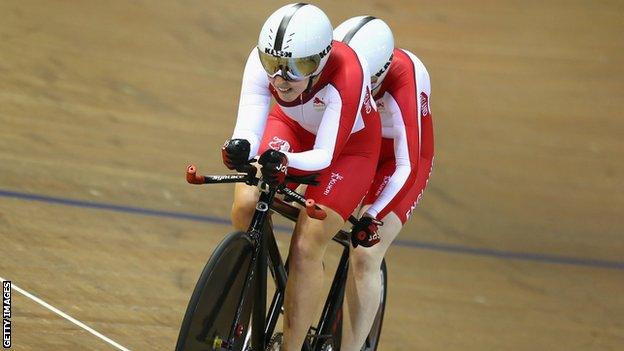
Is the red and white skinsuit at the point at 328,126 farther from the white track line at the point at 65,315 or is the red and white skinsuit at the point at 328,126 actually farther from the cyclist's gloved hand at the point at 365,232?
the white track line at the point at 65,315

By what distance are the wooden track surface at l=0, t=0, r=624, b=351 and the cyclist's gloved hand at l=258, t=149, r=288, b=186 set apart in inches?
44.7

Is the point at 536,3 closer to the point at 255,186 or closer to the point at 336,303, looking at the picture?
the point at 336,303

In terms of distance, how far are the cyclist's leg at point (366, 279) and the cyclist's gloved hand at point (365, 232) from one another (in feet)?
1.35

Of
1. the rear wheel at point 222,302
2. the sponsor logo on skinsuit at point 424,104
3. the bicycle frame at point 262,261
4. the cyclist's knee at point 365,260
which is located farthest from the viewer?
the sponsor logo on skinsuit at point 424,104

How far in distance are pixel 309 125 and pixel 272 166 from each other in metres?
0.51

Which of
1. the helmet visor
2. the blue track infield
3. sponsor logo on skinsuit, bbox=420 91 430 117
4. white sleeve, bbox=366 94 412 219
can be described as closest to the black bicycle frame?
the helmet visor

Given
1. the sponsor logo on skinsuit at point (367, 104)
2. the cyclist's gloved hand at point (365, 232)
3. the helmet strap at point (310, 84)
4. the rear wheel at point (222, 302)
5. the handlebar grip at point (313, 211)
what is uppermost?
the helmet strap at point (310, 84)

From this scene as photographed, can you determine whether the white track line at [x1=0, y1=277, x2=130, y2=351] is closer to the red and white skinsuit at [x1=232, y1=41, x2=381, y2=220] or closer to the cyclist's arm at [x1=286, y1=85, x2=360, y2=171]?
the red and white skinsuit at [x1=232, y1=41, x2=381, y2=220]

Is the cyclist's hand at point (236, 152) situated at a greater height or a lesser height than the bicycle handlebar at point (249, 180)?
greater

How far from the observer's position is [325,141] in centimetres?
322

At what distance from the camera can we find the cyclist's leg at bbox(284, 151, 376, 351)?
10.8 feet

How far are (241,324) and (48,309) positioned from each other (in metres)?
1.05

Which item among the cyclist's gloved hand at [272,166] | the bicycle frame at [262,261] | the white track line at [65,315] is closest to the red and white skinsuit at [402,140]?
the bicycle frame at [262,261]

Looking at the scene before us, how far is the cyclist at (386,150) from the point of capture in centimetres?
372
